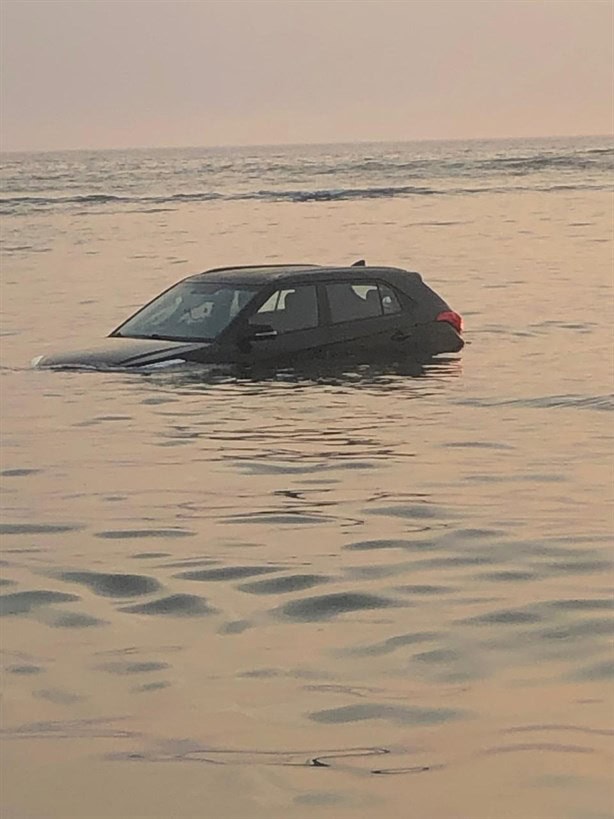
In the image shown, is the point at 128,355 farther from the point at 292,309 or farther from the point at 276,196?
the point at 276,196

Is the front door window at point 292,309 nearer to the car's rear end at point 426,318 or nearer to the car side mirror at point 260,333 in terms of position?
the car side mirror at point 260,333

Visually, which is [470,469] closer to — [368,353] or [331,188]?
[368,353]

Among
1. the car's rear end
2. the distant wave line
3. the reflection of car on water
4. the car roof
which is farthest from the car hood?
the distant wave line

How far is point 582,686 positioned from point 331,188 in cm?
7816

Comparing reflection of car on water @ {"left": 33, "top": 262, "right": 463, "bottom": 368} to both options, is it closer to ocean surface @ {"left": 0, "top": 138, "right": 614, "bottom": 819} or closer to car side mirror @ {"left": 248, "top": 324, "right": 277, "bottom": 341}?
car side mirror @ {"left": 248, "top": 324, "right": 277, "bottom": 341}

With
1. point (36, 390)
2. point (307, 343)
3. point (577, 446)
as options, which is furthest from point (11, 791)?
point (307, 343)

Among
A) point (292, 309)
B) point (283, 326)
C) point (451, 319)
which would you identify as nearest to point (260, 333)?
point (283, 326)

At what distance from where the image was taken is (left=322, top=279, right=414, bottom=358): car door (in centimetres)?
1836

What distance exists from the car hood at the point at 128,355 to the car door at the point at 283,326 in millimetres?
430

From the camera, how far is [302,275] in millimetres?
18484

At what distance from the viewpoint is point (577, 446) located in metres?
13.2

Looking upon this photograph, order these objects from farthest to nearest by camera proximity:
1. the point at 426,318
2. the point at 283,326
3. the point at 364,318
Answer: the point at 426,318
the point at 364,318
the point at 283,326

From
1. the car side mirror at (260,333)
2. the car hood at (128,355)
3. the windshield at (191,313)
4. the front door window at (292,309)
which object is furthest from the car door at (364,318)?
the car hood at (128,355)

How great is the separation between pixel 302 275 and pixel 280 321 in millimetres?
609
